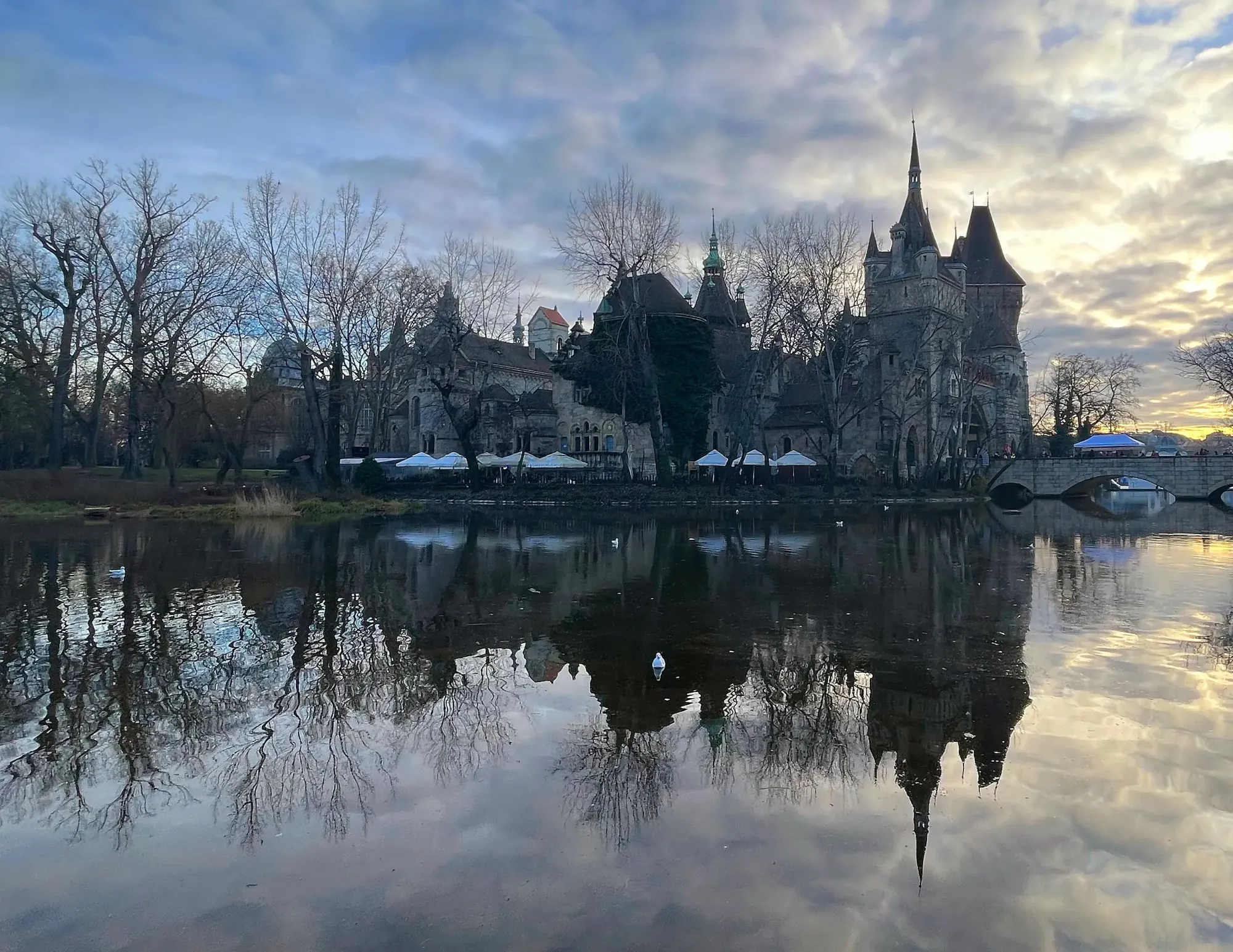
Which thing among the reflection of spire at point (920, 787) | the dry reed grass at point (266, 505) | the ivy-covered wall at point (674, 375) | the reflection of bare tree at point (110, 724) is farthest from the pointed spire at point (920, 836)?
the ivy-covered wall at point (674, 375)

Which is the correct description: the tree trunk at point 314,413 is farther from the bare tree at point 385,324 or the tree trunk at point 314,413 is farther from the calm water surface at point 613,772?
the calm water surface at point 613,772

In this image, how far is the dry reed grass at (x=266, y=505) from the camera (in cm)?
3033

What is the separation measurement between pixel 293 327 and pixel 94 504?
1209 centimetres

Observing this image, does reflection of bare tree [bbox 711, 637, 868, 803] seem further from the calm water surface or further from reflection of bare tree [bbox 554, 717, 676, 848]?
reflection of bare tree [bbox 554, 717, 676, 848]

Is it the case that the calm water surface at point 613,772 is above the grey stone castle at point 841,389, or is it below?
A: below

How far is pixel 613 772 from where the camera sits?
623cm

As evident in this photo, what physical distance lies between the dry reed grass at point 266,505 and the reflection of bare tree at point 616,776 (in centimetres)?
2654

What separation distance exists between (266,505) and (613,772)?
27.9 m

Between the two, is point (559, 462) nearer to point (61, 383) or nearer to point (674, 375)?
point (674, 375)

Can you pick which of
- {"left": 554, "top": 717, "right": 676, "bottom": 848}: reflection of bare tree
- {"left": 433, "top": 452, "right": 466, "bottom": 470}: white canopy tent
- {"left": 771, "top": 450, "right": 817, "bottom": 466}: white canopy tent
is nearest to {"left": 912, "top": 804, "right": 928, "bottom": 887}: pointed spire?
{"left": 554, "top": 717, "right": 676, "bottom": 848}: reflection of bare tree

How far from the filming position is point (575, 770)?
20.6 ft

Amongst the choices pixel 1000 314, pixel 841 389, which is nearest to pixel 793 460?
pixel 841 389

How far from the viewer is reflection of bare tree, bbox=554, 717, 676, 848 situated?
547cm

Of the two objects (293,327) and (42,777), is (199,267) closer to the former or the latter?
(293,327)
